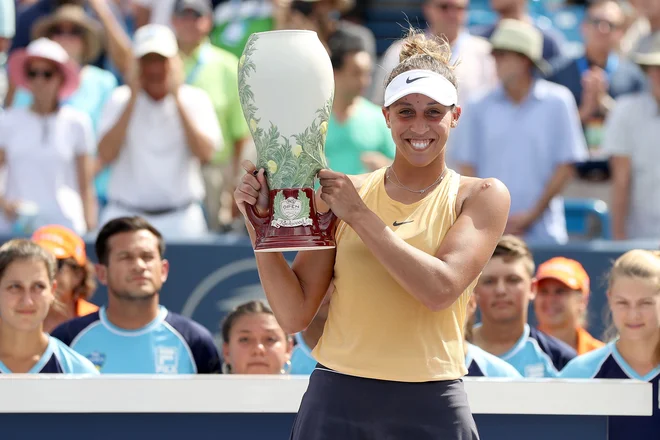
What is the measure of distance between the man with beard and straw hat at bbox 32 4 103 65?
2892 mm

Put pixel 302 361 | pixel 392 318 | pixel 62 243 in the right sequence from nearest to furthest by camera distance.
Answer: pixel 392 318 < pixel 302 361 < pixel 62 243

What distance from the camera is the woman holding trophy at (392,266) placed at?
287 centimetres

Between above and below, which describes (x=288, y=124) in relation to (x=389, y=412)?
above

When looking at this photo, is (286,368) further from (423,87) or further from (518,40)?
(423,87)

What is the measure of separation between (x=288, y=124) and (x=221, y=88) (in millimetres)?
4620

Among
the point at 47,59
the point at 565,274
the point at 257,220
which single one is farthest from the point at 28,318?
the point at 565,274

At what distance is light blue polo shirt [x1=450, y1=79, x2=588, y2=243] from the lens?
280 inches

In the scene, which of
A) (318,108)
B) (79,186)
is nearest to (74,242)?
(79,186)

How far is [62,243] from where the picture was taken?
6.04 meters

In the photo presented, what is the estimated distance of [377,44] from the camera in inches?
412

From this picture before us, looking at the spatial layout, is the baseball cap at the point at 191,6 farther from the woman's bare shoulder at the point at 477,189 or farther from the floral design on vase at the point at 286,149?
the woman's bare shoulder at the point at 477,189

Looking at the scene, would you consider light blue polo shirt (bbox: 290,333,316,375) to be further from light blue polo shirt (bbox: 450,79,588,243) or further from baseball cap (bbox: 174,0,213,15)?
baseball cap (bbox: 174,0,213,15)

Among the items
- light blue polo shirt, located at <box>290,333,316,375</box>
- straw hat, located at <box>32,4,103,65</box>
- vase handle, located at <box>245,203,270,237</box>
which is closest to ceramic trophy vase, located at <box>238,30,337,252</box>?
vase handle, located at <box>245,203,270,237</box>

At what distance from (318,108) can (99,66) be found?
5.96 meters
